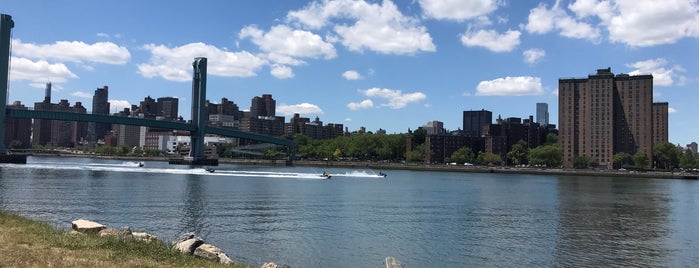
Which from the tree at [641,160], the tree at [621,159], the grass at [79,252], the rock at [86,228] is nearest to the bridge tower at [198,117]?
the tree at [621,159]

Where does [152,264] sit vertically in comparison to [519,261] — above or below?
above

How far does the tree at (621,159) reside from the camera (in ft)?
634

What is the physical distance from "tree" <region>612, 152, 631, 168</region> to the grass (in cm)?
20220

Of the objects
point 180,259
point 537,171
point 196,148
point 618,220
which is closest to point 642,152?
point 537,171

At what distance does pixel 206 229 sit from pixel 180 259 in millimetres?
17326

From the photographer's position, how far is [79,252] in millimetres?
14672

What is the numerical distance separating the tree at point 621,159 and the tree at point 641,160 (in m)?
4.48

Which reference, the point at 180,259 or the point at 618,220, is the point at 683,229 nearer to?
the point at 618,220

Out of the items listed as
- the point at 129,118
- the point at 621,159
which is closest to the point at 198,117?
the point at 129,118

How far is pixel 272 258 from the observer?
24266 millimetres

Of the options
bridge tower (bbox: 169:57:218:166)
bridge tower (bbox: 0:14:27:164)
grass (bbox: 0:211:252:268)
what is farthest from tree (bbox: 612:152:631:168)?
grass (bbox: 0:211:252:268)

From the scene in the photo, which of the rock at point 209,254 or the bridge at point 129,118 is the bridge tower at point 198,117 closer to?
the bridge at point 129,118

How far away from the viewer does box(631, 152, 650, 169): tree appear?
7392 inches

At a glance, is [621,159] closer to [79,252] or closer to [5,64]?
[5,64]
